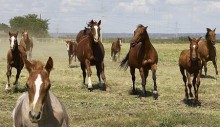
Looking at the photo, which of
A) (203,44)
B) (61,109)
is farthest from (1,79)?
(61,109)

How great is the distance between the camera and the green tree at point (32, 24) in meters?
102

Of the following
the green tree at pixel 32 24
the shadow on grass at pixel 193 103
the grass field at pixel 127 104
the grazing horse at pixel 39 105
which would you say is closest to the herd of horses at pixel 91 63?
the grazing horse at pixel 39 105

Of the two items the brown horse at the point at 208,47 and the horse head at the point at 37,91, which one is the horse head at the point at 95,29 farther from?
the horse head at the point at 37,91

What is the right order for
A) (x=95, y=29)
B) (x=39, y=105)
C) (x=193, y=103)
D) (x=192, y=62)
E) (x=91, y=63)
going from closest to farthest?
(x=39, y=105)
(x=192, y=62)
(x=193, y=103)
(x=95, y=29)
(x=91, y=63)

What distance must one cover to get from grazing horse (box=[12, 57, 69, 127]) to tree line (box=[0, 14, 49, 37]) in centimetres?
9372

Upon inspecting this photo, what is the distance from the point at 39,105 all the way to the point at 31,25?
3906 inches

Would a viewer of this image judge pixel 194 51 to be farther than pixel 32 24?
No

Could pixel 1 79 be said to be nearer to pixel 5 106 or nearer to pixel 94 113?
Answer: pixel 5 106

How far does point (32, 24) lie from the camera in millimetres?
103000

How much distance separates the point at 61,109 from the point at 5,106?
6869 mm

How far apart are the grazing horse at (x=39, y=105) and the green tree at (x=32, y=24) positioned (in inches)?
3734

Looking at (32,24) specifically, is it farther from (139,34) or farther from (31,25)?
(139,34)

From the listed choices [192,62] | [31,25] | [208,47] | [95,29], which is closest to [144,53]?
[192,62]

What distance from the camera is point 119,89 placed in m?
17.2
